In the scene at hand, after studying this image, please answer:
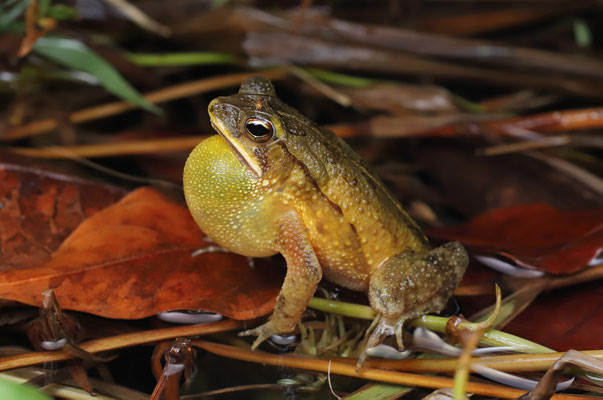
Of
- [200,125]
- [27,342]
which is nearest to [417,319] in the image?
[27,342]

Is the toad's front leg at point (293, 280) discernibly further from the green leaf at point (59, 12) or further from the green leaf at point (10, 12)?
the green leaf at point (10, 12)

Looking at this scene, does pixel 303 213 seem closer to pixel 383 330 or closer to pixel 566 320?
pixel 383 330

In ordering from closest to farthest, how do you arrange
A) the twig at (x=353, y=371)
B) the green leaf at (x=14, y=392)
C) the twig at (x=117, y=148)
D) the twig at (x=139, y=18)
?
the green leaf at (x=14, y=392) < the twig at (x=353, y=371) < the twig at (x=117, y=148) < the twig at (x=139, y=18)

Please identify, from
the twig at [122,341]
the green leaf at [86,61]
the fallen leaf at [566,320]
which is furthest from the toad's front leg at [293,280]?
the green leaf at [86,61]

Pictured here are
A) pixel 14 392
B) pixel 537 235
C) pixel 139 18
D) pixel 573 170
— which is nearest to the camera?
pixel 14 392

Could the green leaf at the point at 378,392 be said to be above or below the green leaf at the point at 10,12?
below

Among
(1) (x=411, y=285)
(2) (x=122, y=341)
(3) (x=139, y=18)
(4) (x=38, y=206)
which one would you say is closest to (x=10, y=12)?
(3) (x=139, y=18)
